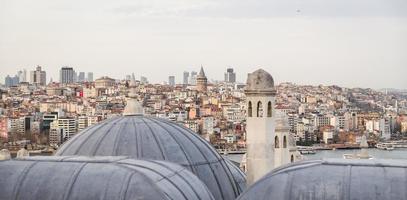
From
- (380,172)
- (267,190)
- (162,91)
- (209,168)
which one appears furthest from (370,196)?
(162,91)

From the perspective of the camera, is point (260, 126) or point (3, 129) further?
point (3, 129)

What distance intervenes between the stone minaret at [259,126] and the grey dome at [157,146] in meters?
0.18

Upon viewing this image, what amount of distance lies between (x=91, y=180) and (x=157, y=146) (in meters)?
1.30

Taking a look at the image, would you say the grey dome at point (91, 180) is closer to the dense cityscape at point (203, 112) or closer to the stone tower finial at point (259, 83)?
the stone tower finial at point (259, 83)

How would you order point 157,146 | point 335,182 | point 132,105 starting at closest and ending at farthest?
point 335,182 → point 157,146 → point 132,105

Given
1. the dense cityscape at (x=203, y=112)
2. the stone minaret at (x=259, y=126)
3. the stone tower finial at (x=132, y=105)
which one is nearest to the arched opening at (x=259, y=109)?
the stone minaret at (x=259, y=126)

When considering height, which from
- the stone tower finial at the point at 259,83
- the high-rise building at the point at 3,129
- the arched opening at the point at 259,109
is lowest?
the high-rise building at the point at 3,129

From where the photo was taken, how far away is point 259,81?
4.92m

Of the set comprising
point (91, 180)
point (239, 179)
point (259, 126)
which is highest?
point (259, 126)

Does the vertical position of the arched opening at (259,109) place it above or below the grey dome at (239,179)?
above

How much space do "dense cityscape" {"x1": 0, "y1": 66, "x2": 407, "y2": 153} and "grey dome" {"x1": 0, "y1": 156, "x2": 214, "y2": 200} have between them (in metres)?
29.2

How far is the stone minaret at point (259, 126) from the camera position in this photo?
4.85m

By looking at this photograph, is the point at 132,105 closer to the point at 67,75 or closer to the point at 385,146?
the point at 385,146

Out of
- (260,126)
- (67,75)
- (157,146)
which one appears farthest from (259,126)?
(67,75)
